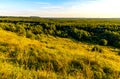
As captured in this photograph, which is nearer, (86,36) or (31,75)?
(31,75)

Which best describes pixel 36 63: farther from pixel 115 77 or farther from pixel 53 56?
pixel 115 77

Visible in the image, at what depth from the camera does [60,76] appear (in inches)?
243

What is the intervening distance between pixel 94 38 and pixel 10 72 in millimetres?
59214

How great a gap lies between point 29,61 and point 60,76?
151cm

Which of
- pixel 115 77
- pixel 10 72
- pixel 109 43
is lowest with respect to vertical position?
pixel 109 43

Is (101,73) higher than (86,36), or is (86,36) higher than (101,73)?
(101,73)

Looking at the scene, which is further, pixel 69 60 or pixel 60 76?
pixel 69 60

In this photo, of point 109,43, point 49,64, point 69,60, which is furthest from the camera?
point 109,43

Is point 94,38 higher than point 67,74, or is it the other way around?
point 67,74

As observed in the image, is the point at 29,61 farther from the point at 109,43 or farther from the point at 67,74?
the point at 109,43

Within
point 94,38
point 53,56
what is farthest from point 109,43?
point 53,56

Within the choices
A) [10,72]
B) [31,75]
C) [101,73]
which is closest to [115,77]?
[101,73]

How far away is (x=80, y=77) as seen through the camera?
6055 millimetres

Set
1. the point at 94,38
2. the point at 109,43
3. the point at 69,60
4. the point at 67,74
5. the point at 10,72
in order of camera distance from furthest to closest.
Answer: the point at 94,38 < the point at 109,43 < the point at 69,60 < the point at 67,74 < the point at 10,72
